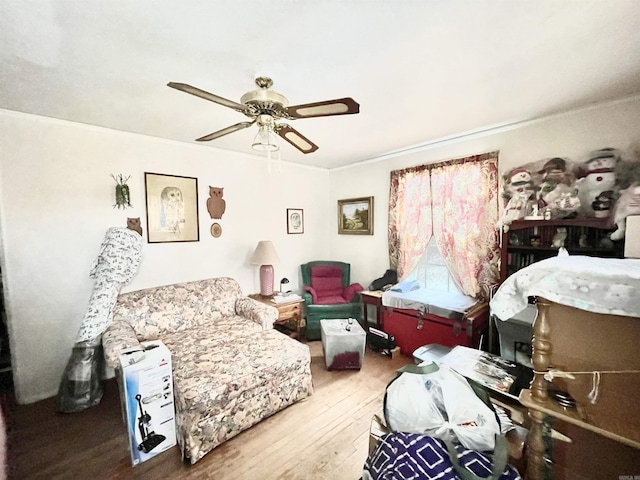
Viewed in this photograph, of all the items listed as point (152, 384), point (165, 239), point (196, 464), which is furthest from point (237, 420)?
point (165, 239)

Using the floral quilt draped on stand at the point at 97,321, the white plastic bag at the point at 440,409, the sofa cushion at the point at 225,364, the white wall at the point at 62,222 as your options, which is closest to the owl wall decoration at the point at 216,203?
the white wall at the point at 62,222

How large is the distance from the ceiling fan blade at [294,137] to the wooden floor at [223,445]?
81.6 inches

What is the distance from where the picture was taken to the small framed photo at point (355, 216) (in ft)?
12.6

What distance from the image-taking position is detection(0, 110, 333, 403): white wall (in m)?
2.14

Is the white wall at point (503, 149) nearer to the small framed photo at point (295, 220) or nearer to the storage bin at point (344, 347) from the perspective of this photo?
the small framed photo at point (295, 220)

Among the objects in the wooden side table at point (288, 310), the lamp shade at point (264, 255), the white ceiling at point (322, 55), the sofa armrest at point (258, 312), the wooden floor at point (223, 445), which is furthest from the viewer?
the lamp shade at point (264, 255)

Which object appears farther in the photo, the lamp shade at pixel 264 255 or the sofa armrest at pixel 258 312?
the lamp shade at pixel 264 255

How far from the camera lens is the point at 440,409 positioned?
Answer: 1.11 meters

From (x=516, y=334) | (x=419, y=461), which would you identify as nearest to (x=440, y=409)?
(x=419, y=461)

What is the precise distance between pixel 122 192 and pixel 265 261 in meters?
1.61

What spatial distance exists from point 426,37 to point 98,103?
7.58 ft

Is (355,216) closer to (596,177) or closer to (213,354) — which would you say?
(596,177)

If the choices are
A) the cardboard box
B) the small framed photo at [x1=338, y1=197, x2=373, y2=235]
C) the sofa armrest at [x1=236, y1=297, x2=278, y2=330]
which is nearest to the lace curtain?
the small framed photo at [x1=338, y1=197, x2=373, y2=235]

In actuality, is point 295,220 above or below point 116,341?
above
